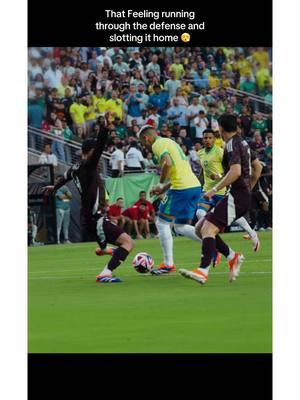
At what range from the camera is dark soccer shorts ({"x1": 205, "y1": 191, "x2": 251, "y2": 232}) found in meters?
13.5

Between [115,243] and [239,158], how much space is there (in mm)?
2603

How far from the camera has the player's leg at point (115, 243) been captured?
14.6 meters

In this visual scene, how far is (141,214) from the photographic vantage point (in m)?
28.4

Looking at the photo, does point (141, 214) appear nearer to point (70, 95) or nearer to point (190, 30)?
point (70, 95)

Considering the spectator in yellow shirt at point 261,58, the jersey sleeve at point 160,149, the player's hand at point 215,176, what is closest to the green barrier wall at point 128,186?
the spectator in yellow shirt at point 261,58

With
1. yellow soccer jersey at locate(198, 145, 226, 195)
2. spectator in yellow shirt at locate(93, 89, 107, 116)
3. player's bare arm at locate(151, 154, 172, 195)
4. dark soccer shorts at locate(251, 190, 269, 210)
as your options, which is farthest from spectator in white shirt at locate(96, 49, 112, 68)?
player's bare arm at locate(151, 154, 172, 195)

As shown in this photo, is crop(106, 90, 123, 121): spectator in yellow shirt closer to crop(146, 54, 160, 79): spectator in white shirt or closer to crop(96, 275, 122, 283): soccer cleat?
crop(146, 54, 160, 79): spectator in white shirt

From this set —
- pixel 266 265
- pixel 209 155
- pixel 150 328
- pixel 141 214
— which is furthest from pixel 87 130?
pixel 150 328

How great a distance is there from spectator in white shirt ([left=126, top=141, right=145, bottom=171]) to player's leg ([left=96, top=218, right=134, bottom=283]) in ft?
49.0

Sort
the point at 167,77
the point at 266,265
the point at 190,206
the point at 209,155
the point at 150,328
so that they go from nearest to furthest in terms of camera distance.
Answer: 1. the point at 150,328
2. the point at 190,206
3. the point at 266,265
4. the point at 209,155
5. the point at 167,77

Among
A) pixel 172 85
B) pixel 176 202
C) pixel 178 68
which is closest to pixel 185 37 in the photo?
pixel 176 202

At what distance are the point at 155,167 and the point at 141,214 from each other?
85.7 inches

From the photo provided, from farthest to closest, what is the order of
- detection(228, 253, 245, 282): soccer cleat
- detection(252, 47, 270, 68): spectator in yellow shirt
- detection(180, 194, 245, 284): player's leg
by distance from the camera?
detection(252, 47, 270, 68): spectator in yellow shirt < detection(228, 253, 245, 282): soccer cleat < detection(180, 194, 245, 284): player's leg

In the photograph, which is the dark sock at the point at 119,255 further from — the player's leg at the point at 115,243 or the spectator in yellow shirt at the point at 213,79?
the spectator in yellow shirt at the point at 213,79
